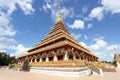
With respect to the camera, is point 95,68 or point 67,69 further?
point 95,68

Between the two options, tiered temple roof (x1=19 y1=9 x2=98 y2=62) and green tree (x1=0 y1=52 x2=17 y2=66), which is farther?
green tree (x1=0 y1=52 x2=17 y2=66)

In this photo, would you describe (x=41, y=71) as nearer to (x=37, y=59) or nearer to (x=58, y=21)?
(x=37, y=59)

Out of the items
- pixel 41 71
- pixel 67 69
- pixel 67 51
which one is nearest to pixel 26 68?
pixel 41 71

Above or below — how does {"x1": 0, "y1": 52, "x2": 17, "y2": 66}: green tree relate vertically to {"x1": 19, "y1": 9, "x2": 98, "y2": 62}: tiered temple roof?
below

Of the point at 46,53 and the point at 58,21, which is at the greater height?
the point at 58,21

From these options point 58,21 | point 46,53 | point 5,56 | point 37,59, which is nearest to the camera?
point 46,53

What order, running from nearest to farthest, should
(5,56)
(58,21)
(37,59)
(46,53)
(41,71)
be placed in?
(41,71) → (46,53) → (37,59) → (58,21) → (5,56)

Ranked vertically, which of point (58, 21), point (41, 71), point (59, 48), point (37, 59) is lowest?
point (41, 71)

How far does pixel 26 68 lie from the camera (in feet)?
83.3

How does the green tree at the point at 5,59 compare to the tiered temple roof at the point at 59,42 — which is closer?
the tiered temple roof at the point at 59,42

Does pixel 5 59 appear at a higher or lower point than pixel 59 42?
lower

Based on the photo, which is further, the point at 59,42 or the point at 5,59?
the point at 5,59

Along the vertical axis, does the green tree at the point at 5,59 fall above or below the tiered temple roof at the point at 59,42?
below

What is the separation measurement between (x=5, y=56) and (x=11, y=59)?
3.89 metres
